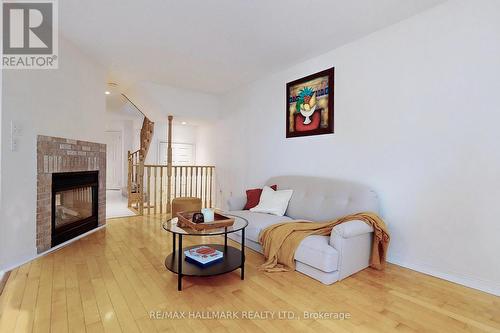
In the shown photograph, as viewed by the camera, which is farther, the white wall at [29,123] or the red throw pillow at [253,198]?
the red throw pillow at [253,198]

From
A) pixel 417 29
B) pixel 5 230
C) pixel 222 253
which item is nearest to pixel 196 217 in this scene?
pixel 222 253

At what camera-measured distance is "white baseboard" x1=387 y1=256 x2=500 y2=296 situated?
2.10 meters

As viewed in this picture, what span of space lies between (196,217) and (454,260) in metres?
2.33

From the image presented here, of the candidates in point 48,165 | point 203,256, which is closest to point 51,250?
point 48,165

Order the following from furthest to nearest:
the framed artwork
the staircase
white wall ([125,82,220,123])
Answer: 1. the staircase
2. white wall ([125,82,220,123])
3. the framed artwork

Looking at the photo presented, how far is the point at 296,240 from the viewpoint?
8.02 feet

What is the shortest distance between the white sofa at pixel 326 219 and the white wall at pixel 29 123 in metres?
2.25

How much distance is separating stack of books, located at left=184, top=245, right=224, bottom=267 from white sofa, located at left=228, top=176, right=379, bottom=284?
0.58m

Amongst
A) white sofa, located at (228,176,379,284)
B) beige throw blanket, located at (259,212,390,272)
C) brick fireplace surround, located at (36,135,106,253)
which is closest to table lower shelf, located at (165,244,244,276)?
beige throw blanket, located at (259,212,390,272)

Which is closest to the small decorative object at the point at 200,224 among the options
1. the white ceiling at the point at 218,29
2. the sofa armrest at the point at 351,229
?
the sofa armrest at the point at 351,229

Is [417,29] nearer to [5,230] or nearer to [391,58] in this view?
[391,58]

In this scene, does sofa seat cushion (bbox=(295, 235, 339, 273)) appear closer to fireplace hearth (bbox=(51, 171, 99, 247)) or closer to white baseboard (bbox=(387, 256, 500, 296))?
white baseboard (bbox=(387, 256, 500, 296))

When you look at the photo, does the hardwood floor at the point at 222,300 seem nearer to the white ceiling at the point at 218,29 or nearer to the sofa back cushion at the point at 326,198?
the sofa back cushion at the point at 326,198

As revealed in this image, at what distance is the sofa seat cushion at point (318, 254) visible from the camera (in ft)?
7.14
